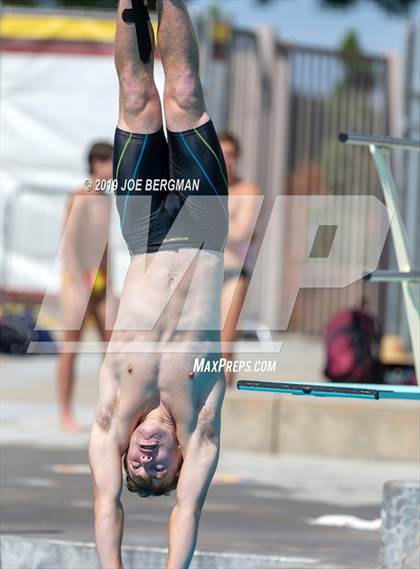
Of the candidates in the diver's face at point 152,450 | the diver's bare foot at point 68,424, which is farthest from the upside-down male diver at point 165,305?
the diver's bare foot at point 68,424

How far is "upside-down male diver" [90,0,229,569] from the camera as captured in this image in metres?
5.04

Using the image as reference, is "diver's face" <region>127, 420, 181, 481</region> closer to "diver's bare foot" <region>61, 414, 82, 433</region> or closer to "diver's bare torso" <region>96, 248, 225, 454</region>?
"diver's bare torso" <region>96, 248, 225, 454</region>

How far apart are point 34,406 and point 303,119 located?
6.09 meters

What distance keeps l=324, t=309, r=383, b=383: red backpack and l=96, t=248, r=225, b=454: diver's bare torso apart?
477cm

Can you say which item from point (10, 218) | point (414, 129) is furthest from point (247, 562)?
point (10, 218)

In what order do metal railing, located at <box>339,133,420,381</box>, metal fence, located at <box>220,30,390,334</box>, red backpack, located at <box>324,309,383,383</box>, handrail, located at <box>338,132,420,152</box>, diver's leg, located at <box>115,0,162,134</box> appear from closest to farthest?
diver's leg, located at <box>115,0,162,134</box>
handrail, located at <box>338,132,420,152</box>
metal railing, located at <box>339,133,420,381</box>
red backpack, located at <box>324,309,383,383</box>
metal fence, located at <box>220,30,390,334</box>

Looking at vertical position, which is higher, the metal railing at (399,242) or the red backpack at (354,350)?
the red backpack at (354,350)

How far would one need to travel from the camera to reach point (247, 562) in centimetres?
584

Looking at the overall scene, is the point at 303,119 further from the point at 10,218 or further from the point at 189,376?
the point at 189,376

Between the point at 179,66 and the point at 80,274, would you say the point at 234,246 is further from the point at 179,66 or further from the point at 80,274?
the point at 179,66

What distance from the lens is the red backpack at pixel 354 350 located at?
9.98 metres

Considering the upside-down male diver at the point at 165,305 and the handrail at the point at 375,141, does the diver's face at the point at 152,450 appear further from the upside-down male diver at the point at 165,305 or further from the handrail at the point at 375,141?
the handrail at the point at 375,141

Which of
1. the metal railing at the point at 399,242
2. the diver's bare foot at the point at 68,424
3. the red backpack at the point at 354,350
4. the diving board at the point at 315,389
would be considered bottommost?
the diving board at the point at 315,389

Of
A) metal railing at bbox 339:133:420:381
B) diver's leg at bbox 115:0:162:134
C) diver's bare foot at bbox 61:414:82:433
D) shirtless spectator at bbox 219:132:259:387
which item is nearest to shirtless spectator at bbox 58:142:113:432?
diver's bare foot at bbox 61:414:82:433
